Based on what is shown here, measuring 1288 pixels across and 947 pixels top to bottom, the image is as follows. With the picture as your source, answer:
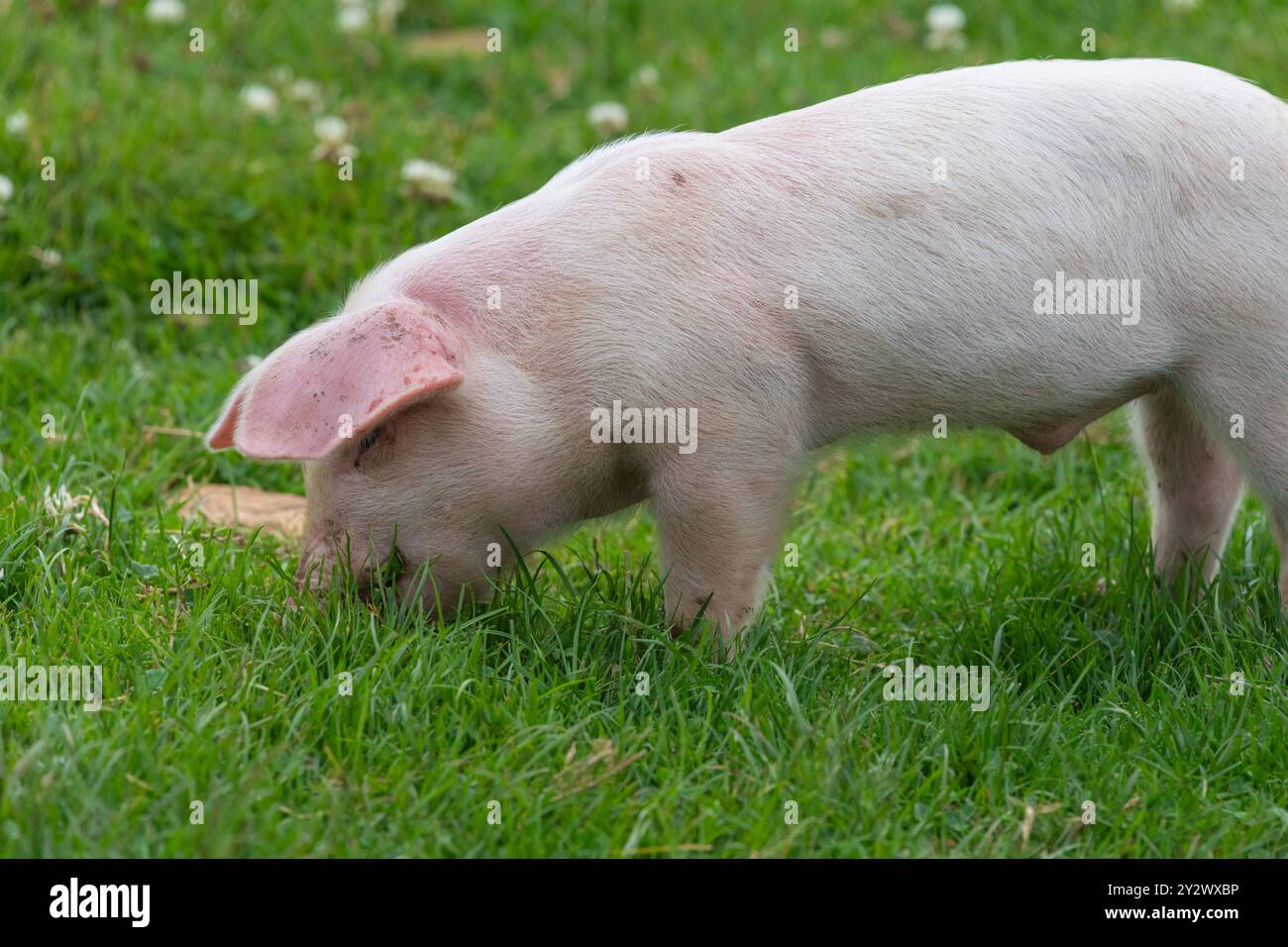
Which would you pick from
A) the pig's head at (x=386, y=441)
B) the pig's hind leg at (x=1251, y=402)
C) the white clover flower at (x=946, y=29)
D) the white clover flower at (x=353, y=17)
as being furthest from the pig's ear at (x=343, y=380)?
the white clover flower at (x=946, y=29)

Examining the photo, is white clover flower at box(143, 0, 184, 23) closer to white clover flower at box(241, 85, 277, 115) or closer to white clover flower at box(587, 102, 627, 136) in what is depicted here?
white clover flower at box(241, 85, 277, 115)

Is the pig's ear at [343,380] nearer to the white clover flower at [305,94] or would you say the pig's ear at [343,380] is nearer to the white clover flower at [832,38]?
the white clover flower at [305,94]

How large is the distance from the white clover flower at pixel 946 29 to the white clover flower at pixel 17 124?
4428mm

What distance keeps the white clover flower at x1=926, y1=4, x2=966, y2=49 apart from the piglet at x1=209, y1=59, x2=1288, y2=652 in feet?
14.4

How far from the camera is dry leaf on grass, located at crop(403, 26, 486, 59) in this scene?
8.78m

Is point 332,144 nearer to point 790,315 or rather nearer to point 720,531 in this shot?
point 790,315

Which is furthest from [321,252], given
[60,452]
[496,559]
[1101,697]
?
[1101,697]

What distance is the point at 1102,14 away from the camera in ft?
29.5

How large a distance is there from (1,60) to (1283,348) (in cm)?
571

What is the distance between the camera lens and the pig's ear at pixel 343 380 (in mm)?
3777

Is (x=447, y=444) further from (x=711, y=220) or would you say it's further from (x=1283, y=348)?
(x=1283, y=348)

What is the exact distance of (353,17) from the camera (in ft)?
27.9

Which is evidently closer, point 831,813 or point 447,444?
point 831,813

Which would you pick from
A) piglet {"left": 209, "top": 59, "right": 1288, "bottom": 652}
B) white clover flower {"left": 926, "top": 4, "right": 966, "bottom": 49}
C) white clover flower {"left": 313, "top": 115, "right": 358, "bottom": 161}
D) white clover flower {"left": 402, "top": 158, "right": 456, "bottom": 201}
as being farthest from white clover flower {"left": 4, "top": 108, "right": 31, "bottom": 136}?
white clover flower {"left": 926, "top": 4, "right": 966, "bottom": 49}
